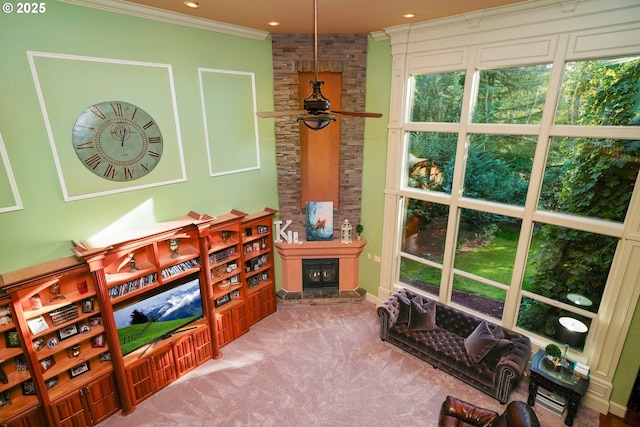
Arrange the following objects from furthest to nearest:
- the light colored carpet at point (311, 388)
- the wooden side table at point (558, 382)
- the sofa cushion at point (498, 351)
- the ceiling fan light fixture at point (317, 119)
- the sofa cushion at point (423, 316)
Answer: the sofa cushion at point (423, 316)
the sofa cushion at point (498, 351)
the light colored carpet at point (311, 388)
the wooden side table at point (558, 382)
the ceiling fan light fixture at point (317, 119)

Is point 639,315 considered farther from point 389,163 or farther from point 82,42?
point 82,42

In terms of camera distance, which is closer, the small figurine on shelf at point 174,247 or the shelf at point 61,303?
the shelf at point 61,303

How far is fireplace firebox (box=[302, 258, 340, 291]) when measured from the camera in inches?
252

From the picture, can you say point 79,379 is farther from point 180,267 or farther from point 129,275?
point 180,267

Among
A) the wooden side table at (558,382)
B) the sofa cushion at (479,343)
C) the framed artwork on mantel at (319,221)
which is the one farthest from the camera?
the framed artwork on mantel at (319,221)

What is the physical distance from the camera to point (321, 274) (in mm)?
6488

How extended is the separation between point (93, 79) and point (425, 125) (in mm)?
4450

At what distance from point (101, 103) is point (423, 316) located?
5.32 meters

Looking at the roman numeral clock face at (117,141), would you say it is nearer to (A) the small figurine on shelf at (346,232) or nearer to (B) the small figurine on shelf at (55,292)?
(B) the small figurine on shelf at (55,292)

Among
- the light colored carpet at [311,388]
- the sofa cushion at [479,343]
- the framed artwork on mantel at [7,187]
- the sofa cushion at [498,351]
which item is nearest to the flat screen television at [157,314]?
the light colored carpet at [311,388]

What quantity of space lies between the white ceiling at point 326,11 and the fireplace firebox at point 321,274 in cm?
397

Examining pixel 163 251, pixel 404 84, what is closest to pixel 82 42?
pixel 163 251

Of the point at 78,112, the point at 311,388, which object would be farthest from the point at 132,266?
the point at 311,388

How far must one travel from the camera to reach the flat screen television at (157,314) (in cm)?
422
